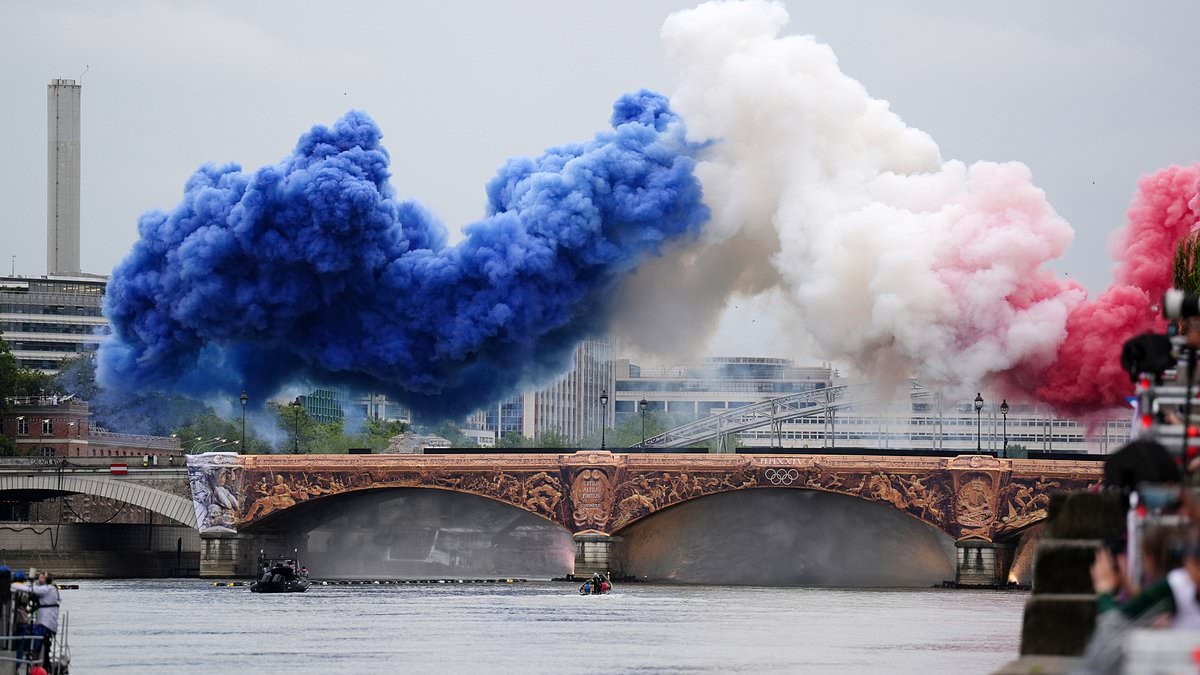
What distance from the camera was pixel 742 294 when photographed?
97500mm

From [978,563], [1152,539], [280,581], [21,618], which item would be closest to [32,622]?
[21,618]

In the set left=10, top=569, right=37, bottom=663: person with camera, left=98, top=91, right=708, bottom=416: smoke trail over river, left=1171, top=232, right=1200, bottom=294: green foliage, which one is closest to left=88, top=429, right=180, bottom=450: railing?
left=98, top=91, right=708, bottom=416: smoke trail over river

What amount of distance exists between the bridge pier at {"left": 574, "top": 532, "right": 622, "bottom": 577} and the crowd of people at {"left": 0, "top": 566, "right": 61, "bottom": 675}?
223ft

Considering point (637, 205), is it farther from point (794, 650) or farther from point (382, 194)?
point (794, 650)

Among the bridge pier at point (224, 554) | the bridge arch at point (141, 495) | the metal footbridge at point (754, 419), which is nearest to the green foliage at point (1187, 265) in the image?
the metal footbridge at point (754, 419)

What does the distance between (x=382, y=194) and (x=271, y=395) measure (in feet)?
61.5

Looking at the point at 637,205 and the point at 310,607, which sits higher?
the point at 637,205

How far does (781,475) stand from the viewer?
110 m

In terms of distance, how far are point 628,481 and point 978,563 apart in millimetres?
19002

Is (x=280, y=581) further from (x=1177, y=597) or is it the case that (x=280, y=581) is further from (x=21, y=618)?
(x=1177, y=597)

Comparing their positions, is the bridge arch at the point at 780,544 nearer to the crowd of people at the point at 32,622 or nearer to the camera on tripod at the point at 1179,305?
the crowd of people at the point at 32,622

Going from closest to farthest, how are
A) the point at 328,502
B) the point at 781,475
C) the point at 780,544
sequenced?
1. the point at 781,475
2. the point at 780,544
3. the point at 328,502

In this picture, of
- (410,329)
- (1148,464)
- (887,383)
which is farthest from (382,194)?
(1148,464)

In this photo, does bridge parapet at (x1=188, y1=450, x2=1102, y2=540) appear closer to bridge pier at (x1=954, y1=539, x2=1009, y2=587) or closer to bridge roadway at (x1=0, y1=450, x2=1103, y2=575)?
bridge roadway at (x1=0, y1=450, x2=1103, y2=575)
